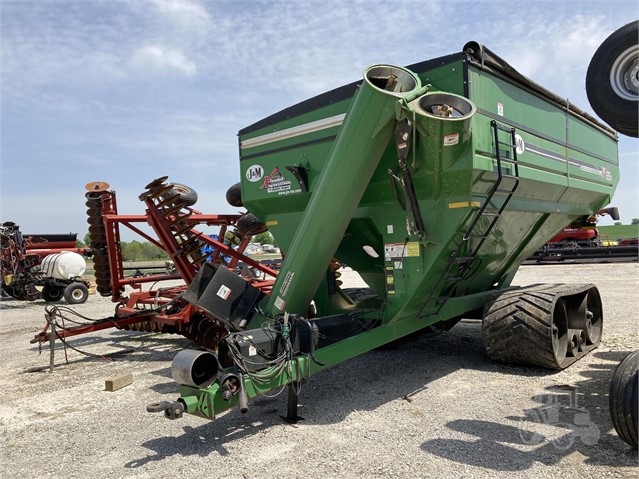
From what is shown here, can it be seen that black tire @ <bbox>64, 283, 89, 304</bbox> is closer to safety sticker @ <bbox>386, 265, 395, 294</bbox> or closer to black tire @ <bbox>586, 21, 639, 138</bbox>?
safety sticker @ <bbox>386, 265, 395, 294</bbox>

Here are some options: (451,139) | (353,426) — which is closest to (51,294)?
(353,426)

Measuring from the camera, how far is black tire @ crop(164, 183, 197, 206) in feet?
23.0

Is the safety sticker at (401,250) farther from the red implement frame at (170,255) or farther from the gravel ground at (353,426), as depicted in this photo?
the red implement frame at (170,255)

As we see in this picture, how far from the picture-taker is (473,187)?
14.4ft

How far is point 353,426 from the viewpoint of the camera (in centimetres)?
400

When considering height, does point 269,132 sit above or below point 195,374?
above

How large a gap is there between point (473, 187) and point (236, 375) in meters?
2.50

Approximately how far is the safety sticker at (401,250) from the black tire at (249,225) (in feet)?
9.99

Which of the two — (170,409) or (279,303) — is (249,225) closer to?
(279,303)

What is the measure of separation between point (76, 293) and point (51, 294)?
4.35 feet

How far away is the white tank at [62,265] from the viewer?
49.9 feet

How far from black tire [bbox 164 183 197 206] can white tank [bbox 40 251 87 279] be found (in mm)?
9167

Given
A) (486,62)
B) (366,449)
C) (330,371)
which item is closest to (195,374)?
(366,449)

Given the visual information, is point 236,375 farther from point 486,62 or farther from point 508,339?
point 486,62
